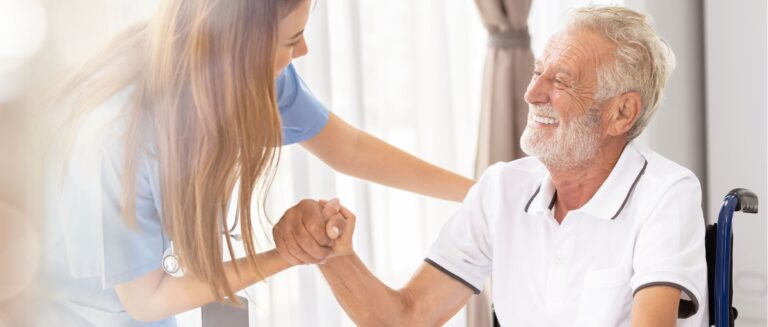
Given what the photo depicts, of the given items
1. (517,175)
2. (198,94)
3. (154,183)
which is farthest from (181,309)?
(517,175)

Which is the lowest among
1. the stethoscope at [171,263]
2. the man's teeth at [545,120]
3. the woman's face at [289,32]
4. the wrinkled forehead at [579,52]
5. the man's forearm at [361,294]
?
the man's forearm at [361,294]

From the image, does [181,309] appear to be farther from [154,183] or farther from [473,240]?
[473,240]

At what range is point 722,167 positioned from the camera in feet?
10.5

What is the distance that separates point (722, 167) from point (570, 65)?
163cm

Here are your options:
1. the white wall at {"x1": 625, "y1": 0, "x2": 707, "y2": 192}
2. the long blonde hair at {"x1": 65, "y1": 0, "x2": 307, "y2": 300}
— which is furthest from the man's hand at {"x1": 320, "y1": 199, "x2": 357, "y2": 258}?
the white wall at {"x1": 625, "y1": 0, "x2": 707, "y2": 192}

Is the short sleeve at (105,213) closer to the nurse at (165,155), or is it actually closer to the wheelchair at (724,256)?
the nurse at (165,155)

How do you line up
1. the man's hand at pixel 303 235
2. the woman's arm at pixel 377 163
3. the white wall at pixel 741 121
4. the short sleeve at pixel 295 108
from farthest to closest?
the white wall at pixel 741 121
the woman's arm at pixel 377 163
the short sleeve at pixel 295 108
the man's hand at pixel 303 235

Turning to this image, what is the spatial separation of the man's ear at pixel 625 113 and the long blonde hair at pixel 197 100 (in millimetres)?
697

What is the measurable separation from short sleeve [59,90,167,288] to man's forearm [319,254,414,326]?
42 centimetres

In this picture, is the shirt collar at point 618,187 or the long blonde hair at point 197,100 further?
the shirt collar at point 618,187

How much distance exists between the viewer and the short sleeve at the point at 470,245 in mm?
1988

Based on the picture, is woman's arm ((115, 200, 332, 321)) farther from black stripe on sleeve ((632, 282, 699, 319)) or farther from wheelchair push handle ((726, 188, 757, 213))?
wheelchair push handle ((726, 188, 757, 213))

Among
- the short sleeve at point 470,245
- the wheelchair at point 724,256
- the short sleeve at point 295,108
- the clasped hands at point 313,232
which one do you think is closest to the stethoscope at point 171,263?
the clasped hands at point 313,232

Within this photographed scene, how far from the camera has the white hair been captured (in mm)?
1761
